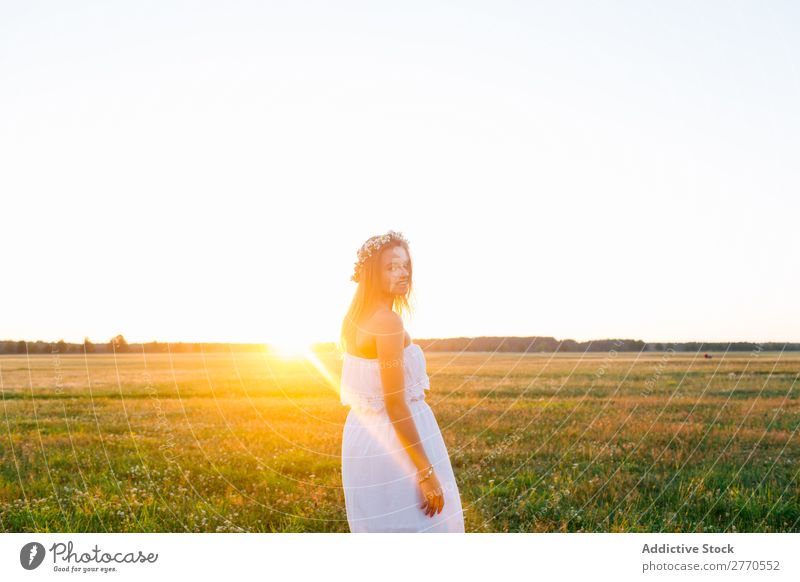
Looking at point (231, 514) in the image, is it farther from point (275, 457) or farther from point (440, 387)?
point (440, 387)

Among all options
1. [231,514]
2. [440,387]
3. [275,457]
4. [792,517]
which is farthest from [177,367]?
[792,517]

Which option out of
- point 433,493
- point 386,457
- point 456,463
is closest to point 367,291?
point 386,457

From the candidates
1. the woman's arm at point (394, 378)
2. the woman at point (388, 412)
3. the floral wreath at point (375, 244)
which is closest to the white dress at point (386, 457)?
the woman at point (388, 412)

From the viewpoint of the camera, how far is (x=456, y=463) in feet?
23.4

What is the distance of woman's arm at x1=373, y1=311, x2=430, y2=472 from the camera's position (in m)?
3.14

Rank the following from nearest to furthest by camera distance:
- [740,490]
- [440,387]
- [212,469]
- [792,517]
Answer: [792,517] < [740,490] < [212,469] < [440,387]

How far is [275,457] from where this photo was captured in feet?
23.4

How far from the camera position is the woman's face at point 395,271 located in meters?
3.33

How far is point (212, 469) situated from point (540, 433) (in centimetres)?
426

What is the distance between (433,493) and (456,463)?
3.94 m

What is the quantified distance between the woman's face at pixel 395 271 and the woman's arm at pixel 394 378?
0.68ft

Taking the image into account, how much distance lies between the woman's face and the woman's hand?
897 mm
